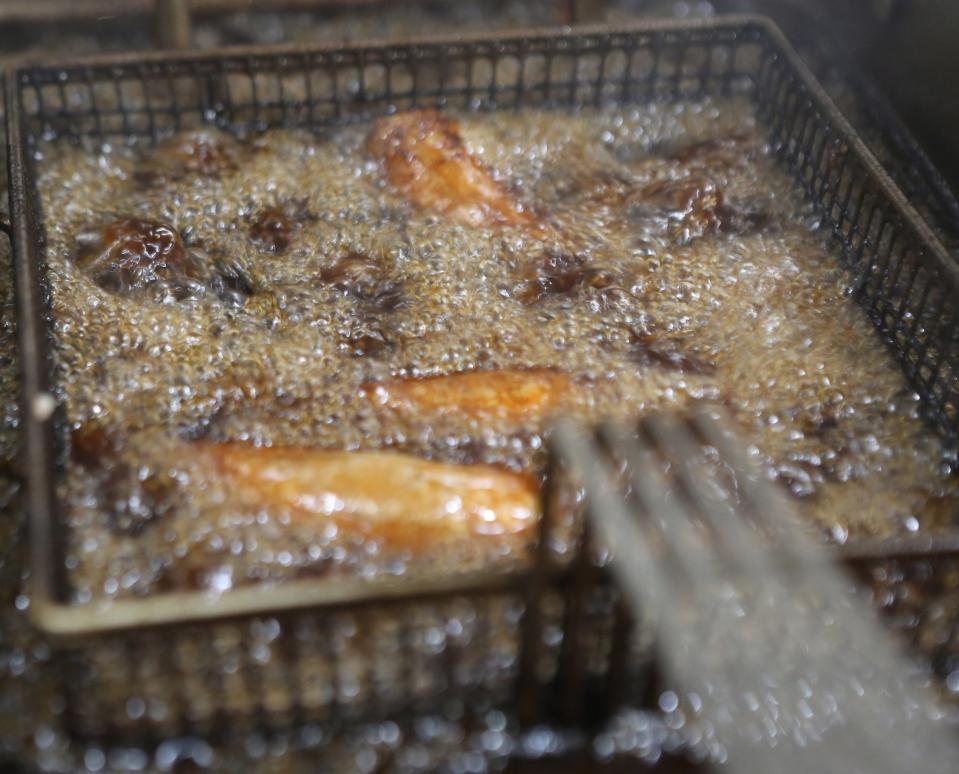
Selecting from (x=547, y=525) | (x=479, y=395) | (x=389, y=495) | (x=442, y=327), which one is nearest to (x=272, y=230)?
(x=442, y=327)

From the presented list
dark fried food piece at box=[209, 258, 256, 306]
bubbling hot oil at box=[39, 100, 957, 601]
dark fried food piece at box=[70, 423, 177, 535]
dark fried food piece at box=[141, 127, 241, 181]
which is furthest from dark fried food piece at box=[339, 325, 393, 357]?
dark fried food piece at box=[141, 127, 241, 181]

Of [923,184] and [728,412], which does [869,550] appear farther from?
[923,184]

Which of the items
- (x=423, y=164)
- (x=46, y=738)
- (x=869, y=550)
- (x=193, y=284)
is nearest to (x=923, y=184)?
(x=423, y=164)

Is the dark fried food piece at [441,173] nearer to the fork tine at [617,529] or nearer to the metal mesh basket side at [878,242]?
the metal mesh basket side at [878,242]

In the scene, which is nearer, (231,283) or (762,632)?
(762,632)

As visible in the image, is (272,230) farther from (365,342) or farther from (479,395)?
(479,395)

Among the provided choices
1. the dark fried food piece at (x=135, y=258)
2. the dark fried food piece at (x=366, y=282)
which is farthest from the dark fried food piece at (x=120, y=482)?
the dark fried food piece at (x=366, y=282)

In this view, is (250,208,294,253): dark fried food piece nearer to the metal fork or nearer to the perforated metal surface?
the perforated metal surface
